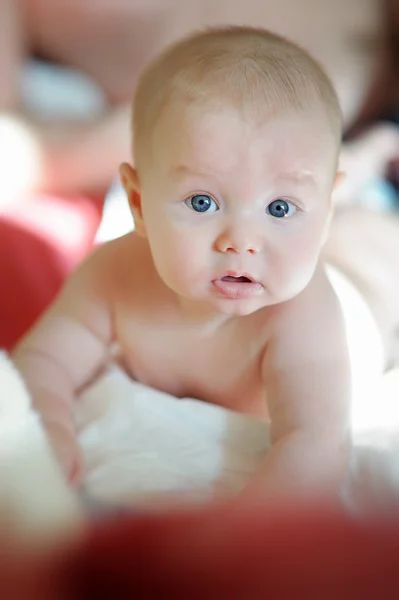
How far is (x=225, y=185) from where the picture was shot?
0.54 metres

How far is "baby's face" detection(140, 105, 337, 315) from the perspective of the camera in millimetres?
531

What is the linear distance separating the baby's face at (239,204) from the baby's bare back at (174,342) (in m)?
0.09

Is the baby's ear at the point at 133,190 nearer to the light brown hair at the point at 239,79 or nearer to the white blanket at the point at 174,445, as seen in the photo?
the light brown hair at the point at 239,79

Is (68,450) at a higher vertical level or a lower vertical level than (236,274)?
lower

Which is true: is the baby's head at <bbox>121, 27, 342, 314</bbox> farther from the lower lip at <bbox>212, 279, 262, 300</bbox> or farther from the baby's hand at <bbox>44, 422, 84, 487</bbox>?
the baby's hand at <bbox>44, 422, 84, 487</bbox>

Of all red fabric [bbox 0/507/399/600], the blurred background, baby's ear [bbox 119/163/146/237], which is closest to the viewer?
red fabric [bbox 0/507/399/600]

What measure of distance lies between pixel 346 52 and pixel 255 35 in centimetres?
100

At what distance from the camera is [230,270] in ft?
1.84

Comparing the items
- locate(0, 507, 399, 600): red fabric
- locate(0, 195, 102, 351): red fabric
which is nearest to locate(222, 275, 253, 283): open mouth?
locate(0, 507, 399, 600): red fabric

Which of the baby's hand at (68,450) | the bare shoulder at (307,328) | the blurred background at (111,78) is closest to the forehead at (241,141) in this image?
the bare shoulder at (307,328)

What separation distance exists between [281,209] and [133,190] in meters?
0.15

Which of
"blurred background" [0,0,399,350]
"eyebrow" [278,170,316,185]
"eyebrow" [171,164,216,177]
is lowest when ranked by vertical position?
"eyebrow" [171,164,216,177]

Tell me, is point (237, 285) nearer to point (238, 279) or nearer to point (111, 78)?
point (238, 279)

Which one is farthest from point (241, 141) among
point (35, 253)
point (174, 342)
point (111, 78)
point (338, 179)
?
point (111, 78)
